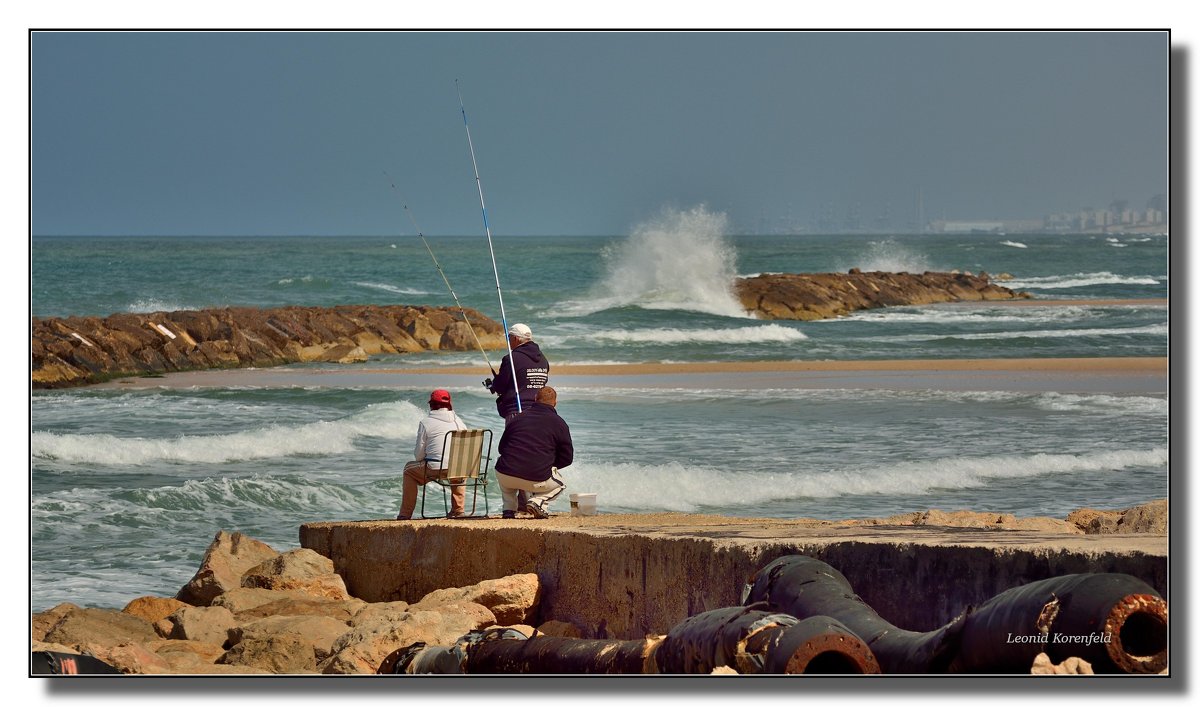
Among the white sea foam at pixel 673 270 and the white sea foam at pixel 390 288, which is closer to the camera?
the white sea foam at pixel 673 270

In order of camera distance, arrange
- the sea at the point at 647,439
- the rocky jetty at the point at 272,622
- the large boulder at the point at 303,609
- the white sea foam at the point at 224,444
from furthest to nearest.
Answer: the white sea foam at the point at 224,444, the sea at the point at 647,439, the large boulder at the point at 303,609, the rocky jetty at the point at 272,622

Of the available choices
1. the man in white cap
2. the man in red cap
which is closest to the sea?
the man in white cap

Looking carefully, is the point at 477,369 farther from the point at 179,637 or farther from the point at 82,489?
the point at 179,637

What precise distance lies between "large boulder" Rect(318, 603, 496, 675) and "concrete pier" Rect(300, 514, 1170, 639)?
0.60 metres

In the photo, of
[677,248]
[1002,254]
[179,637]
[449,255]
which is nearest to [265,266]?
[449,255]

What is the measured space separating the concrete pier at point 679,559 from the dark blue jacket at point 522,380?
75 centimetres

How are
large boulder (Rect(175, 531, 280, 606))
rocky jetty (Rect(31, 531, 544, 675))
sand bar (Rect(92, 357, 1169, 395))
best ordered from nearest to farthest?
rocky jetty (Rect(31, 531, 544, 675)) → large boulder (Rect(175, 531, 280, 606)) → sand bar (Rect(92, 357, 1169, 395))

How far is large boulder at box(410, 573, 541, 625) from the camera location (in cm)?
597

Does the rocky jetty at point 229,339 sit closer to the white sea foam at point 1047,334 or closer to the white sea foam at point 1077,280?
the white sea foam at point 1047,334

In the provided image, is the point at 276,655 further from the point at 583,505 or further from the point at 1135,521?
the point at 1135,521

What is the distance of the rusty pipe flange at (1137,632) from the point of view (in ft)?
13.3

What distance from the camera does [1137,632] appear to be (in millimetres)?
4109

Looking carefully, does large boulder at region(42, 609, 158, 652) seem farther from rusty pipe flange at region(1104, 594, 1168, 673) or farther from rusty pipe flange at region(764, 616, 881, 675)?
rusty pipe flange at region(1104, 594, 1168, 673)

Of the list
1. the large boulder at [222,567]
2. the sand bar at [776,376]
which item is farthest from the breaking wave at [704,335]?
the large boulder at [222,567]
